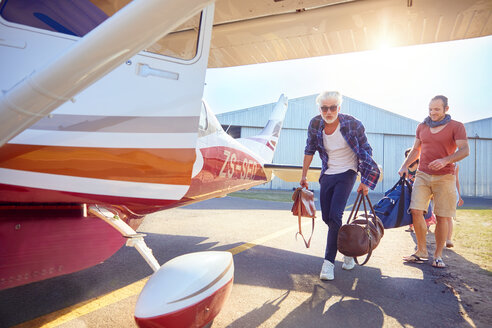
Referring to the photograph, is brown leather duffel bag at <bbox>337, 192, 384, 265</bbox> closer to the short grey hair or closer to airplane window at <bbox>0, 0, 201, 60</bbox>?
the short grey hair

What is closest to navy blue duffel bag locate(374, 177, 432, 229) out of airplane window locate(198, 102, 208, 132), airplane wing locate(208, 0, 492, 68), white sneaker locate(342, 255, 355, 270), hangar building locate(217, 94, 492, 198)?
white sneaker locate(342, 255, 355, 270)

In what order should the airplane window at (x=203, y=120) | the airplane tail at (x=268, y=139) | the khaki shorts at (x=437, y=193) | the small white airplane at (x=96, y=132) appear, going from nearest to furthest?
the small white airplane at (x=96, y=132) → the airplane window at (x=203, y=120) → the khaki shorts at (x=437, y=193) → the airplane tail at (x=268, y=139)

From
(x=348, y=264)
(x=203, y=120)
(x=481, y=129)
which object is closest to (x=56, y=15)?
(x=203, y=120)

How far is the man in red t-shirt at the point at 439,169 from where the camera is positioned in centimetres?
317

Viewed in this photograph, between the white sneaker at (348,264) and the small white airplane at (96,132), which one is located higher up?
the small white airplane at (96,132)

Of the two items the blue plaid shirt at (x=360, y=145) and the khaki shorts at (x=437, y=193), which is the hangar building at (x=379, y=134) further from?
the blue plaid shirt at (x=360, y=145)

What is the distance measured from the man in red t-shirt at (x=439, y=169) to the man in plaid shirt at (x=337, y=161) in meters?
0.78

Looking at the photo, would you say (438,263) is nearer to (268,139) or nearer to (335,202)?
(335,202)

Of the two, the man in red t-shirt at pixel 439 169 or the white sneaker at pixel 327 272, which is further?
the man in red t-shirt at pixel 439 169

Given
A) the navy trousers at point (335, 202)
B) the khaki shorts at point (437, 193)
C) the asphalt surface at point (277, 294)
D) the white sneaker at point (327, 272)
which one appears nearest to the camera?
the asphalt surface at point (277, 294)

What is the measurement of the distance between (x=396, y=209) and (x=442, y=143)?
2.90 ft

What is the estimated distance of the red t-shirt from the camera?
318cm

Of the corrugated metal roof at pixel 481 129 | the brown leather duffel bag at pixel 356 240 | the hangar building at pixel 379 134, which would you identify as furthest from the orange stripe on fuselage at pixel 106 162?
the corrugated metal roof at pixel 481 129

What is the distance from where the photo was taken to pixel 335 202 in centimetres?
290
